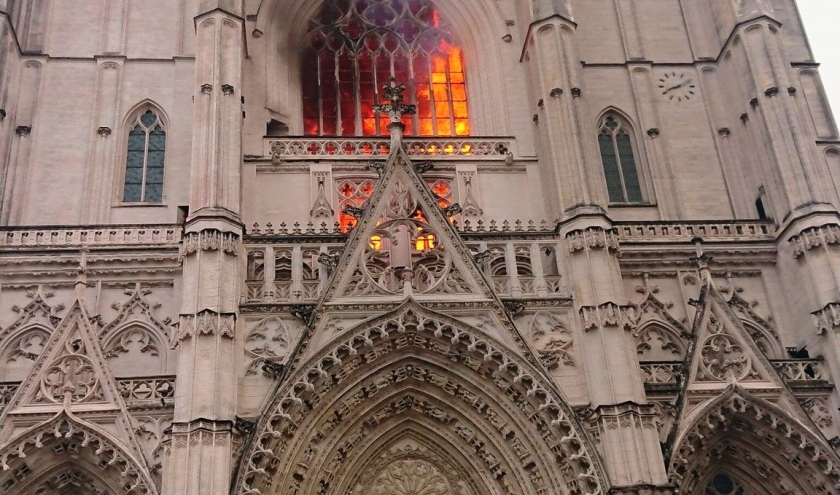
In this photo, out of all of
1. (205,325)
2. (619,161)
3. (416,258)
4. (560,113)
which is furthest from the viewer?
(619,161)

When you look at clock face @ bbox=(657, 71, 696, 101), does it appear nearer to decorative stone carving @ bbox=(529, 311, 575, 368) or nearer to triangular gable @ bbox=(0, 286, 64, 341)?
decorative stone carving @ bbox=(529, 311, 575, 368)

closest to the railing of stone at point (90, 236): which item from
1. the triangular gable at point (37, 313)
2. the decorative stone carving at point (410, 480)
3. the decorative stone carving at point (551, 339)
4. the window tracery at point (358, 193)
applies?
the triangular gable at point (37, 313)

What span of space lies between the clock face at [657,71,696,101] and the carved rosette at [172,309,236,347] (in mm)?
11380

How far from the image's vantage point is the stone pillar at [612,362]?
49.1ft

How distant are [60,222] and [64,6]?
5622mm

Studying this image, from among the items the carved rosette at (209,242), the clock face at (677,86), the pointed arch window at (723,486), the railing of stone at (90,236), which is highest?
the clock face at (677,86)

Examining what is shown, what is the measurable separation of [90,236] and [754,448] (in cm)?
1244

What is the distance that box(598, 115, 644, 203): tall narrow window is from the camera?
20589 mm

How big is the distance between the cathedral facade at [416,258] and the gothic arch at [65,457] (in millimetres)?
44

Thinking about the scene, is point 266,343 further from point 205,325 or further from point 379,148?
point 379,148

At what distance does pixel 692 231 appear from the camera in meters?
19.1

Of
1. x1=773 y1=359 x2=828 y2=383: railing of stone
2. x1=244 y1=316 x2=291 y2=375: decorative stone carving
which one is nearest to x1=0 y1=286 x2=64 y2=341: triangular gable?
x1=244 y1=316 x2=291 y2=375: decorative stone carving

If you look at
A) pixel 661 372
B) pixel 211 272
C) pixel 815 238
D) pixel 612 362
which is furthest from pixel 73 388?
pixel 815 238

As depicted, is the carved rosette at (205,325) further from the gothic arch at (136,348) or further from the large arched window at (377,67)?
the large arched window at (377,67)
